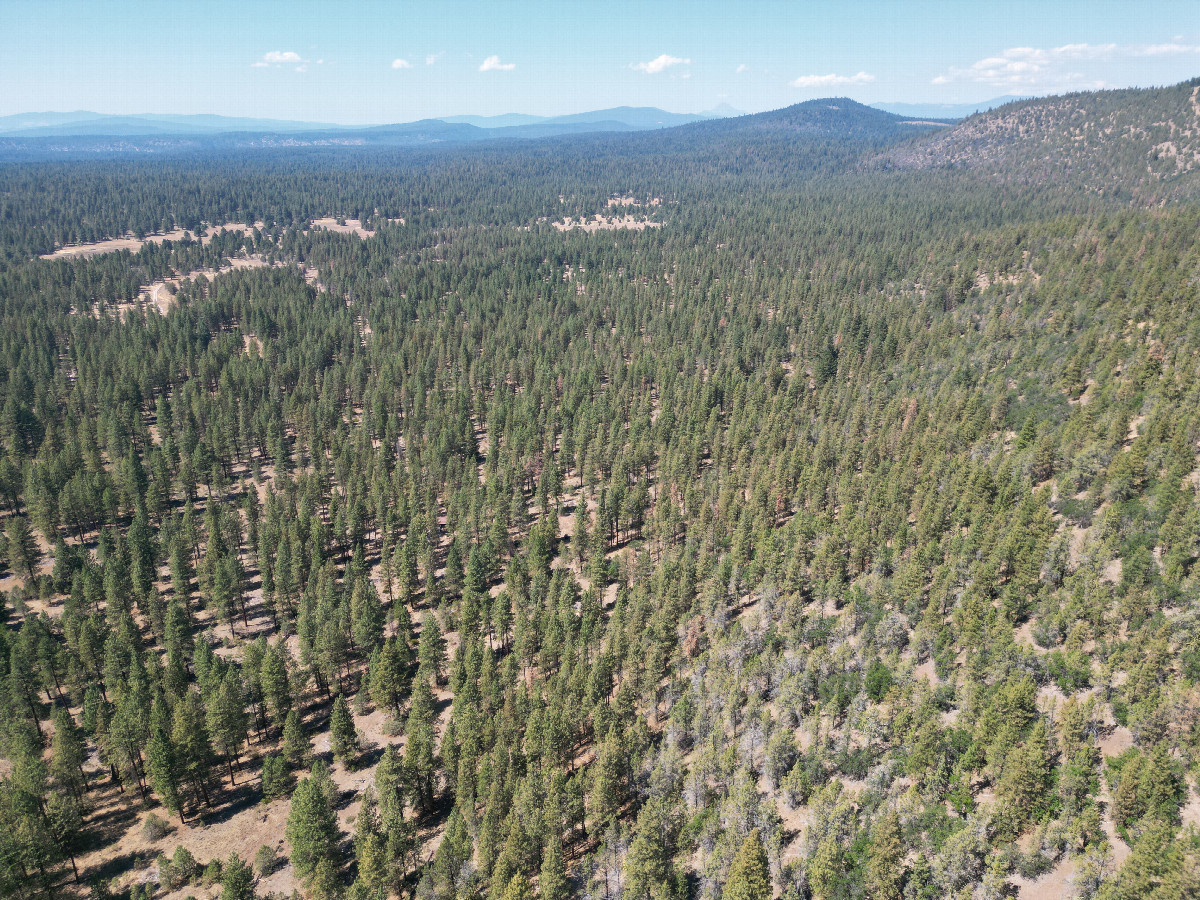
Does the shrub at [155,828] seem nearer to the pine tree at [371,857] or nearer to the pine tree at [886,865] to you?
the pine tree at [371,857]

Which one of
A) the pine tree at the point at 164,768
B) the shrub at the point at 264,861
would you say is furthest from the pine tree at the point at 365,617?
the shrub at the point at 264,861

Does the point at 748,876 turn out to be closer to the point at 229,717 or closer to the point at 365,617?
the point at 229,717

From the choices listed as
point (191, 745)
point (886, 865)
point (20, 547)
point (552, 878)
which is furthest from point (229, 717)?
point (886, 865)

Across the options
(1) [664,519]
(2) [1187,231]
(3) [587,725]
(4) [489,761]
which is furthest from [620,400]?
(2) [1187,231]

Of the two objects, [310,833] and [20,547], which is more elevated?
[20,547]

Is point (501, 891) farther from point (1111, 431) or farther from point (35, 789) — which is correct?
point (1111, 431)

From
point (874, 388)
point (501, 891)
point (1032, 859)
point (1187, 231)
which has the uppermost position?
point (1187, 231)

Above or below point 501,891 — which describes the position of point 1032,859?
above
